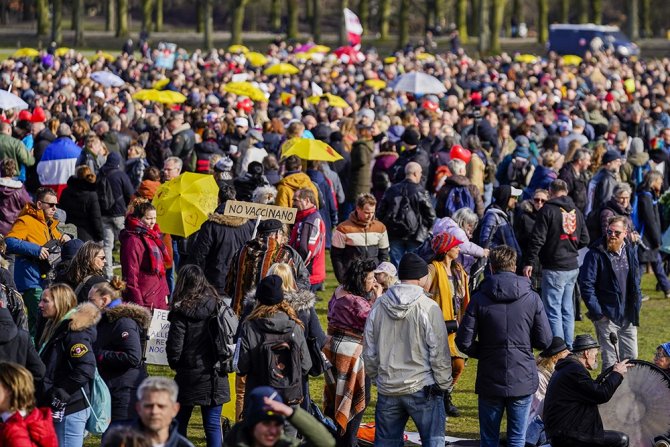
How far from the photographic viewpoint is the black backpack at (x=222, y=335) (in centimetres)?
911

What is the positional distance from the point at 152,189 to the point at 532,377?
6101 millimetres

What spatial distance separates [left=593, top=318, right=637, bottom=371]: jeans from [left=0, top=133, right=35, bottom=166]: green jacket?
27.9 ft

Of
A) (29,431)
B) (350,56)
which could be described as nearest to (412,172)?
(29,431)

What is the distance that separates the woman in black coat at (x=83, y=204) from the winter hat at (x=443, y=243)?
5.27 meters

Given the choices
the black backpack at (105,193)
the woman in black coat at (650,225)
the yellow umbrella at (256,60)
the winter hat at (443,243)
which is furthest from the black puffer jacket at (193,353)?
the yellow umbrella at (256,60)

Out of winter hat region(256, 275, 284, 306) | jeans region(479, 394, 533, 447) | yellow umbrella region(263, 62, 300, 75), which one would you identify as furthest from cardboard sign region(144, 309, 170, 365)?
yellow umbrella region(263, 62, 300, 75)

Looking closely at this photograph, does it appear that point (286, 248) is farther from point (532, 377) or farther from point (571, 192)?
point (571, 192)

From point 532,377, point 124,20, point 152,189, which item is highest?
point 124,20

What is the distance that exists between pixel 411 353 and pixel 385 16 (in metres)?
57.5

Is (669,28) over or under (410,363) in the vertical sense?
over

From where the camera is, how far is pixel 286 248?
1079 cm

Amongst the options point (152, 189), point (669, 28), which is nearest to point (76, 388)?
point (152, 189)

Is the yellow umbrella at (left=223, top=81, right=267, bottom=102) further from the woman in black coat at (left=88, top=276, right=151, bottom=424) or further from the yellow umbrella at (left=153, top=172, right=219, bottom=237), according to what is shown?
the woman in black coat at (left=88, top=276, right=151, bottom=424)

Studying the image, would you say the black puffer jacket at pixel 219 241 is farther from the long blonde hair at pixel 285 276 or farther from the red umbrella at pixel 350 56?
the red umbrella at pixel 350 56
